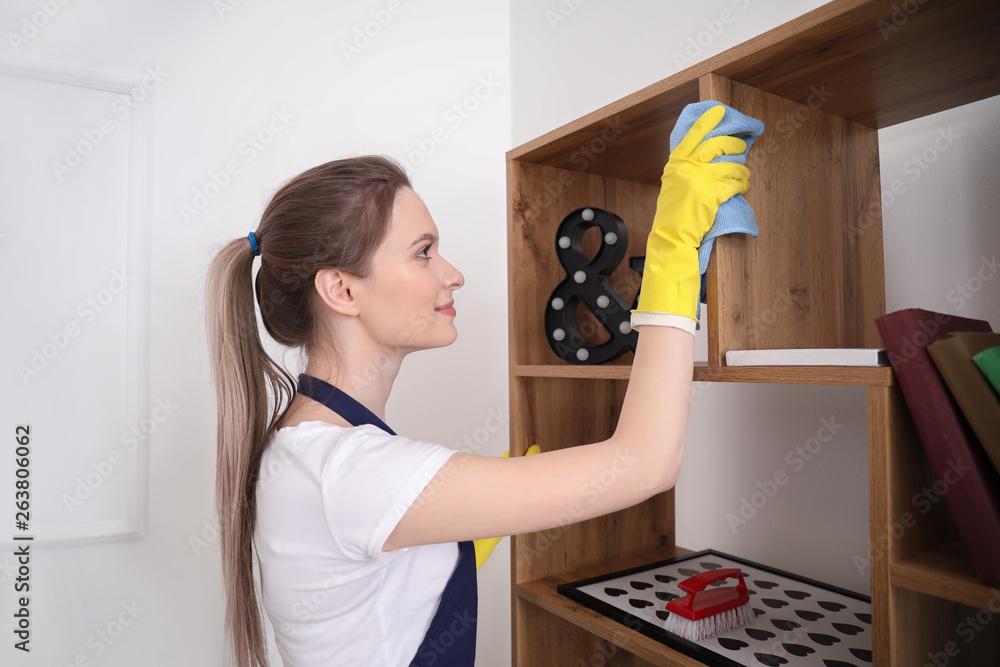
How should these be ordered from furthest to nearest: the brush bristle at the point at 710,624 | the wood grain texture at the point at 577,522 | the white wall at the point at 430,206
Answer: the wood grain texture at the point at 577,522
the white wall at the point at 430,206
the brush bristle at the point at 710,624

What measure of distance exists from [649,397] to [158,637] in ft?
5.04

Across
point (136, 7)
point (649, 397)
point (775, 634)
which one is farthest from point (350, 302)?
point (136, 7)

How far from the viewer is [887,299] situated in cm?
113

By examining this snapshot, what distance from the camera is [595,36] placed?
182cm

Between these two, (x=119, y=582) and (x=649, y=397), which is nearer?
(x=649, y=397)

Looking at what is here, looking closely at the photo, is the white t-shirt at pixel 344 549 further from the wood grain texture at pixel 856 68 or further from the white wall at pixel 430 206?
the white wall at pixel 430 206

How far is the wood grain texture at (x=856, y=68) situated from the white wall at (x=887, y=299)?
12 cm

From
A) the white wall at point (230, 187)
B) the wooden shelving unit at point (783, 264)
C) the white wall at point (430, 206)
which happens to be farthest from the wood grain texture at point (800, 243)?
the white wall at point (230, 187)

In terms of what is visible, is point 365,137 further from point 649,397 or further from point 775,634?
point 775,634

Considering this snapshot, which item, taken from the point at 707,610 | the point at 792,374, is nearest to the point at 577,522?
the point at 707,610

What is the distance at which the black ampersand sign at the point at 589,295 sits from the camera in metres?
1.14

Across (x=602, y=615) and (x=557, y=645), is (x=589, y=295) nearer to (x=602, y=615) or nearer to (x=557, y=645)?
(x=602, y=615)

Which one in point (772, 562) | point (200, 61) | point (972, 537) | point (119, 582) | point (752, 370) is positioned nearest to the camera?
point (972, 537)

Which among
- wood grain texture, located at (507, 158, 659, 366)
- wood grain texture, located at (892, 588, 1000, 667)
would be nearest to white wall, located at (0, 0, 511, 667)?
wood grain texture, located at (507, 158, 659, 366)
